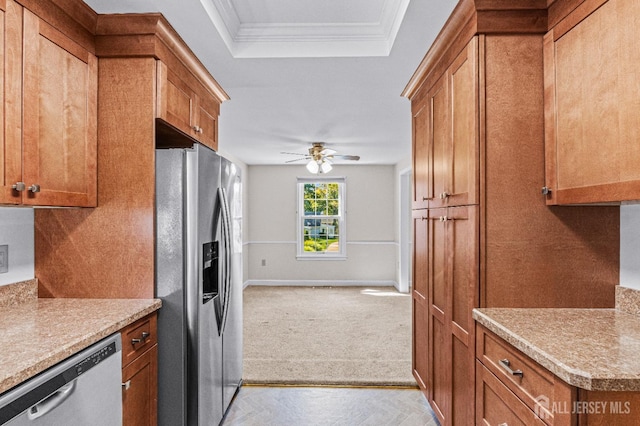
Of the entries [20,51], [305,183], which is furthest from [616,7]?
[305,183]

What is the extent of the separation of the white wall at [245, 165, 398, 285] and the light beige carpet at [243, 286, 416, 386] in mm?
707

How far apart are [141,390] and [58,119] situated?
4.34ft

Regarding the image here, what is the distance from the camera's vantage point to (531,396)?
Result: 130 centimetres

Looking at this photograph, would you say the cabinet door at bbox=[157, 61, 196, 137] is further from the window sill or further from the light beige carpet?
the window sill

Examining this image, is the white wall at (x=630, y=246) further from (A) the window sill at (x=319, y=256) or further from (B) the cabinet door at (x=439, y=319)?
(A) the window sill at (x=319, y=256)

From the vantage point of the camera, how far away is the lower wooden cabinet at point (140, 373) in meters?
1.64

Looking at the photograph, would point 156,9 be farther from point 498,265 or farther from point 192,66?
point 498,265

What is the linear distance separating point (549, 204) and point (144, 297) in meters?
2.04

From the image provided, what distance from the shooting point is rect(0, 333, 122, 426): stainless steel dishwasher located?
1098 millimetres

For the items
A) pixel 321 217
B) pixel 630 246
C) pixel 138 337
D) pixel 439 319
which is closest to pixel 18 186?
pixel 138 337

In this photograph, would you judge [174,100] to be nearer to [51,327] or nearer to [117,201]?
[117,201]

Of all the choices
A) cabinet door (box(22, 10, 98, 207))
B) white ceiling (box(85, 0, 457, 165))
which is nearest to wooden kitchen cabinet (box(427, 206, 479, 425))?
white ceiling (box(85, 0, 457, 165))

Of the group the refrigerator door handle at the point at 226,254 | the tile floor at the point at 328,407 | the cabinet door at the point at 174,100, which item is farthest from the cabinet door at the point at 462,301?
the cabinet door at the point at 174,100

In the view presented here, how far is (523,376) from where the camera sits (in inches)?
53.2
